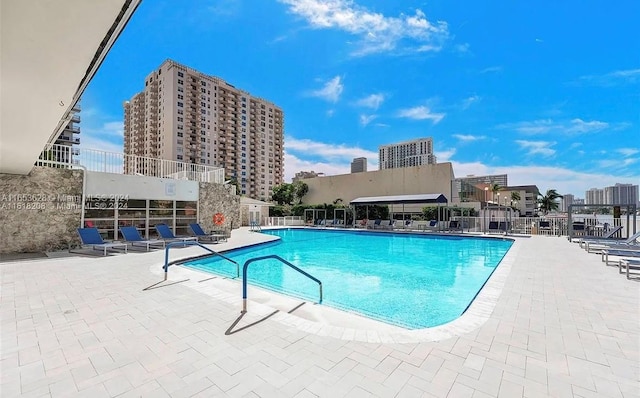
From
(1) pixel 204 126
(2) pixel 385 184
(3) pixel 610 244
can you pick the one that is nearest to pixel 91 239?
(3) pixel 610 244

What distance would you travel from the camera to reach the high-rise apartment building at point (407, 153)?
7544cm

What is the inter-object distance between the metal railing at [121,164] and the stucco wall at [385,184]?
18319 millimetres

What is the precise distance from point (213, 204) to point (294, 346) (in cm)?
1278

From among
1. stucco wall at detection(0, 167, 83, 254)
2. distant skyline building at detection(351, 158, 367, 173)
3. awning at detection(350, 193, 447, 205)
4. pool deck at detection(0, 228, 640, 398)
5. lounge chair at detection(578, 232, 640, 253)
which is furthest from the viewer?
distant skyline building at detection(351, 158, 367, 173)

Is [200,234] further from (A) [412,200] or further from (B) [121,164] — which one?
(A) [412,200]

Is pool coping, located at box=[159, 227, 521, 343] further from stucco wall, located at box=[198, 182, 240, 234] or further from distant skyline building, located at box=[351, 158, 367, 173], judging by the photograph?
distant skyline building, located at box=[351, 158, 367, 173]

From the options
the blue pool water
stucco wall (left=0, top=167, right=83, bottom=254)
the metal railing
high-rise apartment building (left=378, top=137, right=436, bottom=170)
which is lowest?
the blue pool water

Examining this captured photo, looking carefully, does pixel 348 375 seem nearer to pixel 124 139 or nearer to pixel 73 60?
pixel 73 60

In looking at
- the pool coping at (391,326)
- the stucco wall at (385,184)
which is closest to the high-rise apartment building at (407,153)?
the stucco wall at (385,184)

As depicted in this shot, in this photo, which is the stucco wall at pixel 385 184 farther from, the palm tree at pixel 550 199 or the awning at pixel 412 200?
the palm tree at pixel 550 199

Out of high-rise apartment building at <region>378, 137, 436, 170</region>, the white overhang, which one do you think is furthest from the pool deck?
high-rise apartment building at <region>378, 137, 436, 170</region>

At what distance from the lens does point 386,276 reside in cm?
799

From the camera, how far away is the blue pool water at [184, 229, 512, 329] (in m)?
5.51

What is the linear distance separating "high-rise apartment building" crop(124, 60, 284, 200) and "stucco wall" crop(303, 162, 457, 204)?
30.2m
